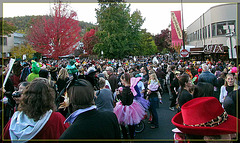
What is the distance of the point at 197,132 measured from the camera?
1.89 m

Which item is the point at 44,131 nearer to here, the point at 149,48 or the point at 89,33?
the point at 89,33

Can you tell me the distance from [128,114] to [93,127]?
3.13m

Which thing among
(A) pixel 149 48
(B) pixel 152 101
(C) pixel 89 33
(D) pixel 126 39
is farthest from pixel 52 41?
(A) pixel 149 48

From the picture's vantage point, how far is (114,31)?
34.1 m

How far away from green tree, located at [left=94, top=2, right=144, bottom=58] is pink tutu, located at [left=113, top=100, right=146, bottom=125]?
29399 millimetres

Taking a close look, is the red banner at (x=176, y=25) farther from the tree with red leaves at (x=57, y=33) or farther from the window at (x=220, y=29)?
the tree with red leaves at (x=57, y=33)

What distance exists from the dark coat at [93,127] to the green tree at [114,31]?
3217 centimetres

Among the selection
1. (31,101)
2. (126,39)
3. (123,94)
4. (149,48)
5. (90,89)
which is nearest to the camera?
(90,89)

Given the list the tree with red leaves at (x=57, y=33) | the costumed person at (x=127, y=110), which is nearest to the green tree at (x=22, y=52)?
the tree with red leaves at (x=57, y=33)

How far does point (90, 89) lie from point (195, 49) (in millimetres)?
24363

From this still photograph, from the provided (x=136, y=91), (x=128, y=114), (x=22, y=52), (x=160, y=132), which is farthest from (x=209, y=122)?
(x=22, y=52)

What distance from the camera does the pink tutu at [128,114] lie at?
4.96 m

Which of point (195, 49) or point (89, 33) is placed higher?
point (89, 33)

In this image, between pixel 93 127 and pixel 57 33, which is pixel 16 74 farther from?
pixel 57 33
